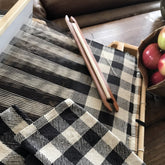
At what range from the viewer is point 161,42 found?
60 cm

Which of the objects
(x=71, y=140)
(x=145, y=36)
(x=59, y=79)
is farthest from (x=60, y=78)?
(x=145, y=36)

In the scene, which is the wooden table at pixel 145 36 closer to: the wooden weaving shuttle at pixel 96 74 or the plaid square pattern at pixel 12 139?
the wooden weaving shuttle at pixel 96 74

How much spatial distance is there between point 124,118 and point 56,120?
0.21 metres

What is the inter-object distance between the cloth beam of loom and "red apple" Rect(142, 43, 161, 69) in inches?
2.5

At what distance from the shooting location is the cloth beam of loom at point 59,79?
49cm

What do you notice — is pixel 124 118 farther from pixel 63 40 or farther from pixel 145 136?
pixel 63 40

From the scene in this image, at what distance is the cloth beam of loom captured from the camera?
1.61ft

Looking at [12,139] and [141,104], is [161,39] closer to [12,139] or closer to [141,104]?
[141,104]

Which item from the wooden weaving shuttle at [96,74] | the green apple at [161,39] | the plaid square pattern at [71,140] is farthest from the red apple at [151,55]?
the plaid square pattern at [71,140]

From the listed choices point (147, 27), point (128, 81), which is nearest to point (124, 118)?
point (128, 81)

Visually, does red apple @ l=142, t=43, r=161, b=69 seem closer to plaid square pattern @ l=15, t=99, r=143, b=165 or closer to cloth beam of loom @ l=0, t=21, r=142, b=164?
cloth beam of loom @ l=0, t=21, r=142, b=164

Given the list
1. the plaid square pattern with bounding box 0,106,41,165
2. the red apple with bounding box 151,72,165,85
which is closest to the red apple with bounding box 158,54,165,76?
the red apple with bounding box 151,72,165,85

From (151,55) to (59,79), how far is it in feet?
0.91

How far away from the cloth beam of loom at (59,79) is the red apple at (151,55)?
0.06 meters
